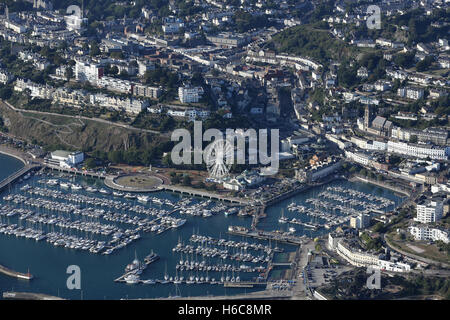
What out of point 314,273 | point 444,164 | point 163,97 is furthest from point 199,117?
point 314,273

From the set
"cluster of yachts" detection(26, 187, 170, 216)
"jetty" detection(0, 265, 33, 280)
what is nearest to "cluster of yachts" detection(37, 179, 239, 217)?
"cluster of yachts" detection(26, 187, 170, 216)

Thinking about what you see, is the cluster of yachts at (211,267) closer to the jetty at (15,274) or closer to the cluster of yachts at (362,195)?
the jetty at (15,274)

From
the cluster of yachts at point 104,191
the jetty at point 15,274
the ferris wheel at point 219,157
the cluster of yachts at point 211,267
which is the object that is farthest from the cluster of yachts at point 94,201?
the jetty at point 15,274

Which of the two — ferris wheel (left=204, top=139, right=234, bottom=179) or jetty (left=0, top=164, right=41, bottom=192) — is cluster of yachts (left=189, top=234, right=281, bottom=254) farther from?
jetty (left=0, top=164, right=41, bottom=192)

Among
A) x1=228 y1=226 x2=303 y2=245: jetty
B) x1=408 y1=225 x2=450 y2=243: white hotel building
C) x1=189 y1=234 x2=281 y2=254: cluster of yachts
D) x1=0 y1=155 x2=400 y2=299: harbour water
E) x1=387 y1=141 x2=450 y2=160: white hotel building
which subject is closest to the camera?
x1=0 y1=155 x2=400 y2=299: harbour water

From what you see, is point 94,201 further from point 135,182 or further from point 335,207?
point 335,207
